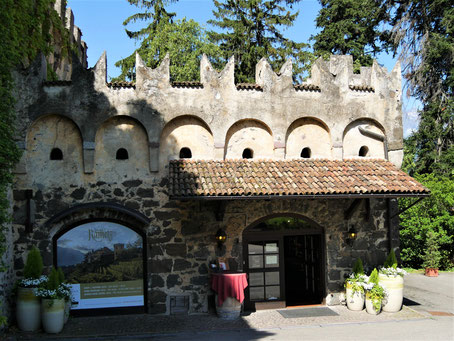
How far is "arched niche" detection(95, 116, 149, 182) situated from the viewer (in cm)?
1054

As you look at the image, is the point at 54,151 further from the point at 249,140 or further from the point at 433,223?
the point at 433,223

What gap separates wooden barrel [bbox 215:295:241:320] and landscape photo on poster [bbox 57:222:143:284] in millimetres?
2161

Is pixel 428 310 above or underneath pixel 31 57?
underneath

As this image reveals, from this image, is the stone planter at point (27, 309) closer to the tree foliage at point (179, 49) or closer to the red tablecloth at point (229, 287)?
the red tablecloth at point (229, 287)

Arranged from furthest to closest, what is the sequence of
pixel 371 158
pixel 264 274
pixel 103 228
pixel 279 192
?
1. pixel 371 158
2. pixel 264 274
3. pixel 103 228
4. pixel 279 192

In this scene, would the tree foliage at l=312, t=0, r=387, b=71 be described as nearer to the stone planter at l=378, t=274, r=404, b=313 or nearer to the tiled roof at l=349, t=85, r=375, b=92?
the tiled roof at l=349, t=85, r=375, b=92

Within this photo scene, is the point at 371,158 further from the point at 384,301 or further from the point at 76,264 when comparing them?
the point at 76,264

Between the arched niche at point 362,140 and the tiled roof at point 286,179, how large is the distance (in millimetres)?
459

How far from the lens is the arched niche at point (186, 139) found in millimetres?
10906

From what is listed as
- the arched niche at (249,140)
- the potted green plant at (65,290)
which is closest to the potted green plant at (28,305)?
the potted green plant at (65,290)

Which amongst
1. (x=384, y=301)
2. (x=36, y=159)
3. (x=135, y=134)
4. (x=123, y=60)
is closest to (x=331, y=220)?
(x=384, y=301)

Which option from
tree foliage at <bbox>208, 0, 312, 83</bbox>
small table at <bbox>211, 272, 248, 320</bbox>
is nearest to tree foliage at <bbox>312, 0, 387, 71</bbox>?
tree foliage at <bbox>208, 0, 312, 83</bbox>

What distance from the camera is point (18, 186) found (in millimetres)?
10141

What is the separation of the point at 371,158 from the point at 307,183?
109 inches
